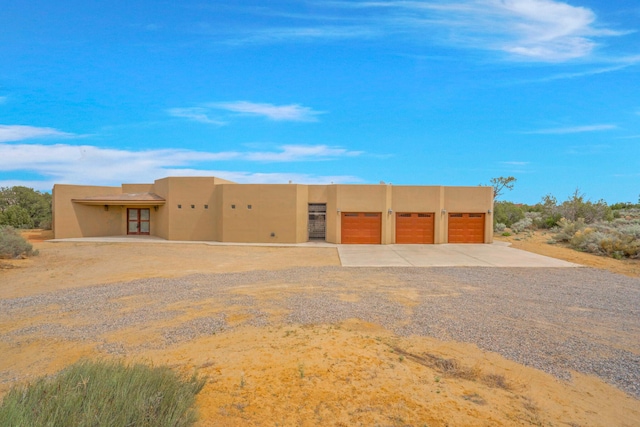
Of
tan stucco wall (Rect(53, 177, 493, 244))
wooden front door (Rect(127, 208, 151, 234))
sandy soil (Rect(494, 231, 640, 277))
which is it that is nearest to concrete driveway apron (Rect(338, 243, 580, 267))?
sandy soil (Rect(494, 231, 640, 277))

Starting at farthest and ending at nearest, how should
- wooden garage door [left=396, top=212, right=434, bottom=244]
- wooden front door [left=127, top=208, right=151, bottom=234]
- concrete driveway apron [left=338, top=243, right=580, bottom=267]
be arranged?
wooden front door [left=127, top=208, right=151, bottom=234] → wooden garage door [left=396, top=212, right=434, bottom=244] → concrete driveway apron [left=338, top=243, right=580, bottom=267]

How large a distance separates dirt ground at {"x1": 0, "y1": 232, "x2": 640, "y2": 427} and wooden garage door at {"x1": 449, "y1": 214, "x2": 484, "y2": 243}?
1836cm

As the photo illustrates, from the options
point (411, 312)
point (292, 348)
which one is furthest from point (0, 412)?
point (411, 312)

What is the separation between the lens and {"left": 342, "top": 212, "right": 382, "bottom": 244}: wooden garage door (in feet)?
75.9

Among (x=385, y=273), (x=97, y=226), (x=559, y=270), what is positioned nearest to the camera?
(x=385, y=273)

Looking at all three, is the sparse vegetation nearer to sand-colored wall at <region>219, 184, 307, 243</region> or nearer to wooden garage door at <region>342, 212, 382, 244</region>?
wooden garage door at <region>342, 212, 382, 244</region>

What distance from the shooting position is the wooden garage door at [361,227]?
23.1 meters

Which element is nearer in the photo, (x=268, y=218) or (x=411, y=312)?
(x=411, y=312)

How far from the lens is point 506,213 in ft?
122

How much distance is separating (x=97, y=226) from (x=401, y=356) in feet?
87.9

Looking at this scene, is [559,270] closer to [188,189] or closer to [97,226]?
[188,189]

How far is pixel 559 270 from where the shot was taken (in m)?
14.2

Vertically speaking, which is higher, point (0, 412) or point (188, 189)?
point (188, 189)

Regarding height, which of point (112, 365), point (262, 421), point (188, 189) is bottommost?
point (262, 421)
